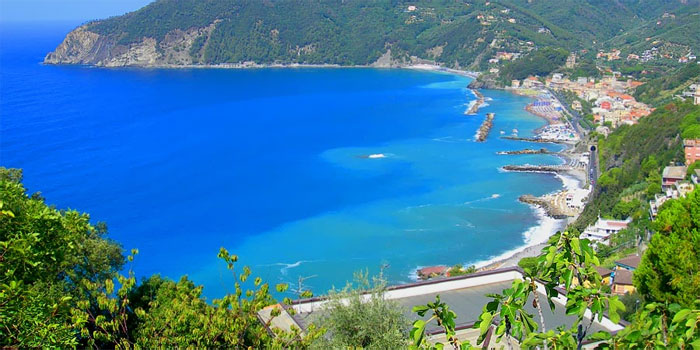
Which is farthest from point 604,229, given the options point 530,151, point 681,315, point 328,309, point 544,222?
point 681,315

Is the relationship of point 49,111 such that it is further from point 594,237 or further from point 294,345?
point 294,345

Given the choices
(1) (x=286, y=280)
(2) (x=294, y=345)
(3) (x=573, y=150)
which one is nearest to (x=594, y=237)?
(1) (x=286, y=280)

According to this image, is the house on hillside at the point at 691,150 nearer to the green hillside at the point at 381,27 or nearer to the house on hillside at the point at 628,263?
the house on hillside at the point at 628,263

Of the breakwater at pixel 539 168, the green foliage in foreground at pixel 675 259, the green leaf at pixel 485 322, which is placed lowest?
the breakwater at pixel 539 168

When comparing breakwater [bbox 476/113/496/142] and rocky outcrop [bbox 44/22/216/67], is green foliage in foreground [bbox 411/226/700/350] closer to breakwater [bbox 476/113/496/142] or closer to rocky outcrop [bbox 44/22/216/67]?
breakwater [bbox 476/113/496/142]

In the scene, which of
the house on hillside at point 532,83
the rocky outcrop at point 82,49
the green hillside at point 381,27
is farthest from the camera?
the rocky outcrop at point 82,49

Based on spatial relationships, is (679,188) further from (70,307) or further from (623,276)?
(70,307)

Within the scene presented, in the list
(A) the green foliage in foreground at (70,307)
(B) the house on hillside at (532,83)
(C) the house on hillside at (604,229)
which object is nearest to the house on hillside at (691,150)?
(C) the house on hillside at (604,229)

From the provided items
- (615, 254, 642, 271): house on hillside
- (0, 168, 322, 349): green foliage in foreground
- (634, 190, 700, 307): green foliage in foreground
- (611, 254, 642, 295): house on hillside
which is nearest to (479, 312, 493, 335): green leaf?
(0, 168, 322, 349): green foliage in foreground
